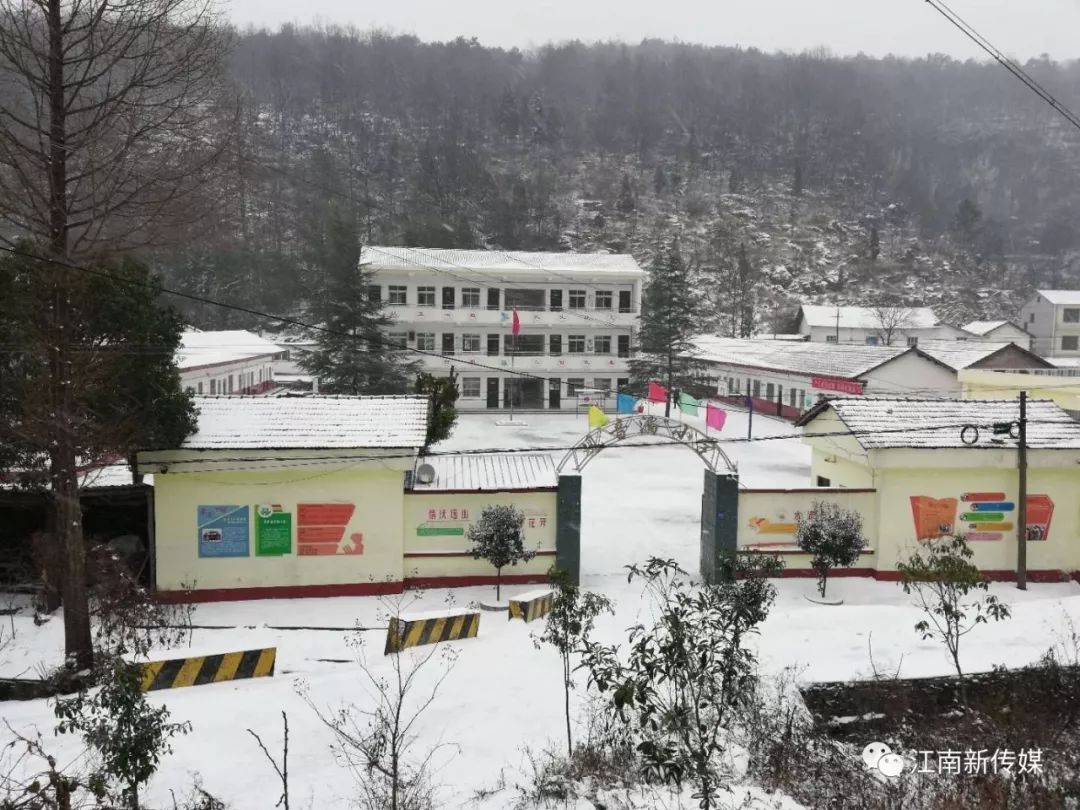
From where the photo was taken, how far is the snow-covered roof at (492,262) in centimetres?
3862

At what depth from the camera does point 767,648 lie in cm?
927

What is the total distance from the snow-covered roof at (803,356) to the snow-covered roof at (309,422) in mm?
24575

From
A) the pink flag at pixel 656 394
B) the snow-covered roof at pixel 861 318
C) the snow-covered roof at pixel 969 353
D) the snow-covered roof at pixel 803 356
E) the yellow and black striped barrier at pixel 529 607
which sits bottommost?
the yellow and black striped barrier at pixel 529 607

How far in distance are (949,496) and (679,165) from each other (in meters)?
90.1

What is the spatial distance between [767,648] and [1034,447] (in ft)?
26.4

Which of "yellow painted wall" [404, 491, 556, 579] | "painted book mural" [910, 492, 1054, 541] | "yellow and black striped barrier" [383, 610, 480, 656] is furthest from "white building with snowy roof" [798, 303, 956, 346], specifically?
"yellow and black striped barrier" [383, 610, 480, 656]

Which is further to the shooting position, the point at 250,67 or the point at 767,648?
the point at 250,67

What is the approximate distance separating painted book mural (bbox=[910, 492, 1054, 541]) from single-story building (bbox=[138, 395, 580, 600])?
21.3ft

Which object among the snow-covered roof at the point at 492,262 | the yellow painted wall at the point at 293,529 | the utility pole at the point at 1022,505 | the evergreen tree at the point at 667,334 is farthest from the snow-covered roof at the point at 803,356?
the yellow painted wall at the point at 293,529

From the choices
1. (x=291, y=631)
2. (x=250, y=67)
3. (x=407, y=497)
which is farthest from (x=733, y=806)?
(x=250, y=67)

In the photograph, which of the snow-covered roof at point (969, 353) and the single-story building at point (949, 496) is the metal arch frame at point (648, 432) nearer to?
the single-story building at point (949, 496)

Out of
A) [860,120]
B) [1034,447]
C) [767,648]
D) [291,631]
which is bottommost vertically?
[291,631]

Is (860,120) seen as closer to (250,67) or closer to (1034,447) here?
(250,67)

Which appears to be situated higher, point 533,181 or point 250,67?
point 250,67
